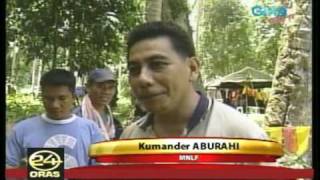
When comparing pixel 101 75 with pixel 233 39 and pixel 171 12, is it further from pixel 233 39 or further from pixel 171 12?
pixel 233 39

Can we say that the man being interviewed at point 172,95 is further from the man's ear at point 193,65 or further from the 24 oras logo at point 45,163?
the 24 oras logo at point 45,163

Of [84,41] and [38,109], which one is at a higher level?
[84,41]

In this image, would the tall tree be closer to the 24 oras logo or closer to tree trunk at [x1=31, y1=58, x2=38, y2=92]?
tree trunk at [x1=31, y1=58, x2=38, y2=92]

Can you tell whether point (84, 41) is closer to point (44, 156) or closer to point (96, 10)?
point (96, 10)

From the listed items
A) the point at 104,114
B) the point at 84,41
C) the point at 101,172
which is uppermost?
the point at 84,41

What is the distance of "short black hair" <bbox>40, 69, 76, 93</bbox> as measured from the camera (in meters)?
4.44

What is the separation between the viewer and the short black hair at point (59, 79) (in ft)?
14.6

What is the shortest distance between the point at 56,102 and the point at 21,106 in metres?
0.24

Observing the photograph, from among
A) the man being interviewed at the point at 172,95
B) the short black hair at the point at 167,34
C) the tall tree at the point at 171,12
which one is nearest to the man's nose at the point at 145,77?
the man being interviewed at the point at 172,95

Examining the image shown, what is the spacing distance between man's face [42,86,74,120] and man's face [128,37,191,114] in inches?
18.7

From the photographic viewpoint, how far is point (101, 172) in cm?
443

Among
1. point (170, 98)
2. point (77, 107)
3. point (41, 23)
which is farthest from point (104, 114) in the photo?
point (41, 23)
